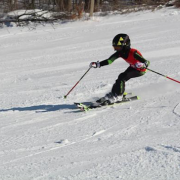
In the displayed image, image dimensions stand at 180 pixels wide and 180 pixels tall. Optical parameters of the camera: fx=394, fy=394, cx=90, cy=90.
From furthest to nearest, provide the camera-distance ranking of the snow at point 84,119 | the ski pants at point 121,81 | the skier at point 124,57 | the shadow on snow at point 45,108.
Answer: the shadow on snow at point 45,108 < the ski pants at point 121,81 < the skier at point 124,57 < the snow at point 84,119

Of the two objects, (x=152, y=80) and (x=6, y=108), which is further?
(x=152, y=80)

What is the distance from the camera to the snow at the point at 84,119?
14.9ft

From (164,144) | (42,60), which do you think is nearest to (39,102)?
(164,144)

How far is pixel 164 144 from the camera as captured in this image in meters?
5.00

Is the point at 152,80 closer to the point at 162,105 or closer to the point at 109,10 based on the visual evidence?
the point at 162,105

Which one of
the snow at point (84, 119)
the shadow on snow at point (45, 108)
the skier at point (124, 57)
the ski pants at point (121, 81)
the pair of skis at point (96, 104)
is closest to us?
the snow at point (84, 119)

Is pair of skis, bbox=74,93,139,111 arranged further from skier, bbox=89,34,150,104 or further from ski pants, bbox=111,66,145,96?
ski pants, bbox=111,66,145,96

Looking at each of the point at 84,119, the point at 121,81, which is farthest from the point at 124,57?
the point at 84,119

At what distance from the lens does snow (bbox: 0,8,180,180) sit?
454 cm

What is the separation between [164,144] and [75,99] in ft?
10.6

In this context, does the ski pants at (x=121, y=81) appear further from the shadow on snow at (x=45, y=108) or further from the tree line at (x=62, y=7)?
the tree line at (x=62, y=7)

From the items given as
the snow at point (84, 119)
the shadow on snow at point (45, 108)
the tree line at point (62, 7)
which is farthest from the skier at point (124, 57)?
the tree line at point (62, 7)

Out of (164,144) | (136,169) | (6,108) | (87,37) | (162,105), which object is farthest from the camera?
(87,37)

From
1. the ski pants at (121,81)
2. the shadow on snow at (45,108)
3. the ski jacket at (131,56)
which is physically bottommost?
the shadow on snow at (45,108)
